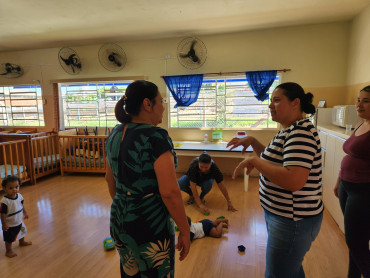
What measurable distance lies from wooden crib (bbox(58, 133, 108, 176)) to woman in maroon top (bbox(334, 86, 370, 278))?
3.75 m

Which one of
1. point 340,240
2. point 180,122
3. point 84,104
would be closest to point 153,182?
point 340,240

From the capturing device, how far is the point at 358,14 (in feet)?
10.7

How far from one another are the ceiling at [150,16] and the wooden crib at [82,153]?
6.03 feet

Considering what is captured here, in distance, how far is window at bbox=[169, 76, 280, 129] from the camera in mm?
4141

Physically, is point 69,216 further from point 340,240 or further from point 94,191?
point 340,240

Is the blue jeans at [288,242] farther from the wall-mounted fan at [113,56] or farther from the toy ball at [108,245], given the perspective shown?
the wall-mounted fan at [113,56]

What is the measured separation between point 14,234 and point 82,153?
2393mm

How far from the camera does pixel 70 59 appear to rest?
15.3 feet

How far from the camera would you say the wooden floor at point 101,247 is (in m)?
1.79

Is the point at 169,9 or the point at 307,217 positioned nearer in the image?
the point at 307,217

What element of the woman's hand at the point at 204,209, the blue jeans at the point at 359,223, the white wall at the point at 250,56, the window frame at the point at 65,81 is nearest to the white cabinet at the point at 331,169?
the blue jeans at the point at 359,223

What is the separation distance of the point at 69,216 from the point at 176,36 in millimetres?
3361

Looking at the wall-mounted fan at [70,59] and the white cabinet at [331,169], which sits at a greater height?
the wall-mounted fan at [70,59]

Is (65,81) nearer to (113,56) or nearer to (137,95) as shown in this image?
(113,56)
